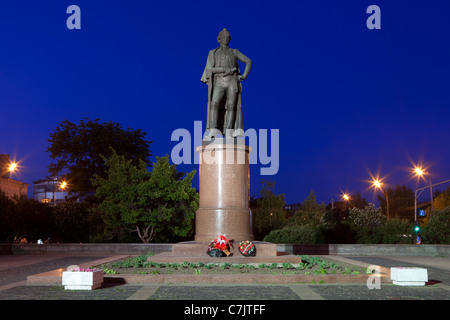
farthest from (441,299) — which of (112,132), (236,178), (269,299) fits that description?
(112,132)

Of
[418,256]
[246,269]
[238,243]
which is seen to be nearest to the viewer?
[246,269]

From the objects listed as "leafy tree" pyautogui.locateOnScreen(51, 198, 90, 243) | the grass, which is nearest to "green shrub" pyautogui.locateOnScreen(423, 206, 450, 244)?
the grass

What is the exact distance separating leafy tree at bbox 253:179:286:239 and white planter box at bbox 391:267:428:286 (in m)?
26.0

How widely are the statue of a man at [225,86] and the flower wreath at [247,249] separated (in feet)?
11.8

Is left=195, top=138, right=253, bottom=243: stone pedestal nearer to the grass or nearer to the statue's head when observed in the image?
the grass

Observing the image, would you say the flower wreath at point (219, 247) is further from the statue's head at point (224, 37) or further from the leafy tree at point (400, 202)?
the leafy tree at point (400, 202)

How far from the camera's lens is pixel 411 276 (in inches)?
402

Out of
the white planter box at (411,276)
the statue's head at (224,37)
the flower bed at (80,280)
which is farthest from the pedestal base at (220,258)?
the statue's head at (224,37)

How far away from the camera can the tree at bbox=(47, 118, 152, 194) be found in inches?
1458

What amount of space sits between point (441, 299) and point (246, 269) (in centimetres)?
452

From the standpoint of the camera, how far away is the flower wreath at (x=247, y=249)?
12800 millimetres
